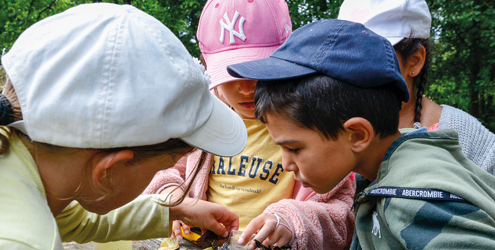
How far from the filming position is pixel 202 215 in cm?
171

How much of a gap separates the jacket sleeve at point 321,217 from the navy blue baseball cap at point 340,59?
0.65m

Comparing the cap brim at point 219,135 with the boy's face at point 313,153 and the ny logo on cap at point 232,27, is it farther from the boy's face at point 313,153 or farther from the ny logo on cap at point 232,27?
the ny logo on cap at point 232,27

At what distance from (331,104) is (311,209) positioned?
60 cm

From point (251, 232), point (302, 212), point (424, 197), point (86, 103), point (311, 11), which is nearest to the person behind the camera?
point (86, 103)

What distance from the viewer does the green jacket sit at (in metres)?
1.01

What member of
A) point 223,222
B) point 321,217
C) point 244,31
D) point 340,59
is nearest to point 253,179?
point 223,222

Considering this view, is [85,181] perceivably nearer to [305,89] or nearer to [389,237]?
[305,89]

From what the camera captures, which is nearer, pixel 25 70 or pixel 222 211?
pixel 25 70

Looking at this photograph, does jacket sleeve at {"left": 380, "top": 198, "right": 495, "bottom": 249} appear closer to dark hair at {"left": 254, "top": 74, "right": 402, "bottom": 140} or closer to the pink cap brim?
dark hair at {"left": 254, "top": 74, "right": 402, "bottom": 140}

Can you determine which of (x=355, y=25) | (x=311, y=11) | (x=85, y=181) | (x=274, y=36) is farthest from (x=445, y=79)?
(x=85, y=181)

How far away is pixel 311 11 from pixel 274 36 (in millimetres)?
2291

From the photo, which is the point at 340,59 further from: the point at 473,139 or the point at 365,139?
the point at 473,139

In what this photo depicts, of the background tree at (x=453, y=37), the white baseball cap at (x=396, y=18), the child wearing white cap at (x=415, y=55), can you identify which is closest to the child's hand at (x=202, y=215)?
the child wearing white cap at (x=415, y=55)

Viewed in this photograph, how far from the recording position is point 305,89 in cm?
134
